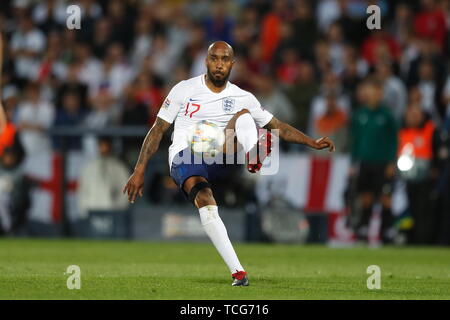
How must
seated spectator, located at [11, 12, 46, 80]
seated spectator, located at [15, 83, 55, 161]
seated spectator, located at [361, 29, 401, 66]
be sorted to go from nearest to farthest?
seated spectator, located at [15, 83, 55, 161] → seated spectator, located at [361, 29, 401, 66] → seated spectator, located at [11, 12, 46, 80]

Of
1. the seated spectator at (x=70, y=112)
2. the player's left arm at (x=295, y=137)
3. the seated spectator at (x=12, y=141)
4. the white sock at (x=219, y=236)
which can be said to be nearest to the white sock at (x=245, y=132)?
the player's left arm at (x=295, y=137)

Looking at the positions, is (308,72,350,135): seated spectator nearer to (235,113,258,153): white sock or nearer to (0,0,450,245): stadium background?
(0,0,450,245): stadium background

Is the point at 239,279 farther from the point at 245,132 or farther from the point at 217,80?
the point at 217,80

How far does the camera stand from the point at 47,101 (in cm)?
2125

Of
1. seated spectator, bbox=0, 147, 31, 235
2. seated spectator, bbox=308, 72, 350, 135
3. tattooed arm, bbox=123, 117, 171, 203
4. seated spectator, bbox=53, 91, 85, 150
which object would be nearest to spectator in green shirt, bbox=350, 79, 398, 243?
seated spectator, bbox=308, 72, 350, 135

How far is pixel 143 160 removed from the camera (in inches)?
440

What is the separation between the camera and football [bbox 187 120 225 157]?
37.7 ft

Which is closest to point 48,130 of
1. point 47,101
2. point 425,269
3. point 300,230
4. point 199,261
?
point 47,101

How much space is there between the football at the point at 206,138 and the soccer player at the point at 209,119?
0.05 m

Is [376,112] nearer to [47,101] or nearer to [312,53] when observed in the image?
[312,53]

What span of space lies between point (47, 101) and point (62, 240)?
10.5 ft

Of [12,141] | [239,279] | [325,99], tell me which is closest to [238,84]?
[325,99]

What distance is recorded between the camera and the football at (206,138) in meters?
11.5

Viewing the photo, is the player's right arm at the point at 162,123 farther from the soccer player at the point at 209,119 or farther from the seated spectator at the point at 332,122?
the seated spectator at the point at 332,122
